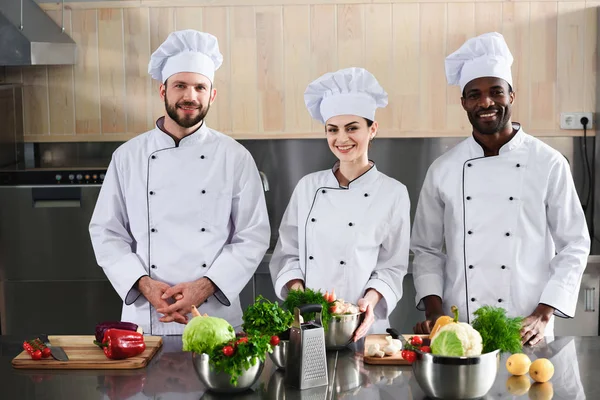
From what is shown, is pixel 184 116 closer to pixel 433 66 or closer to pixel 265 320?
pixel 265 320

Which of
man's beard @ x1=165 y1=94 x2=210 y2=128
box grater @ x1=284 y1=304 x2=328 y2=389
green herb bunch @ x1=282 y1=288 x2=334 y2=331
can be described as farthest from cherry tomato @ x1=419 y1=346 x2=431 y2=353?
man's beard @ x1=165 y1=94 x2=210 y2=128

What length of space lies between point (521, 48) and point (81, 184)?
2.15 m

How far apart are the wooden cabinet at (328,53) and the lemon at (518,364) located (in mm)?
2165

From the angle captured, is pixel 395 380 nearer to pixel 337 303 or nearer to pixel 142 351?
pixel 337 303

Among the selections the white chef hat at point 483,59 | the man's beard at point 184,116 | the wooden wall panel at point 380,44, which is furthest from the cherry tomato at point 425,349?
the wooden wall panel at point 380,44

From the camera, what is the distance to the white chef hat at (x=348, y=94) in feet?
8.16

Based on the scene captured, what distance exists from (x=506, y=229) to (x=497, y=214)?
5 centimetres

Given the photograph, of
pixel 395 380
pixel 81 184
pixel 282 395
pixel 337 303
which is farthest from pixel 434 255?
pixel 81 184

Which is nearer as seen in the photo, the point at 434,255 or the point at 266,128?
the point at 434,255

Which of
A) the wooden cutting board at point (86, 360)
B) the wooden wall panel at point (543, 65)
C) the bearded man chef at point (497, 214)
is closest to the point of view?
the wooden cutting board at point (86, 360)

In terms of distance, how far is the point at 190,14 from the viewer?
395 centimetres

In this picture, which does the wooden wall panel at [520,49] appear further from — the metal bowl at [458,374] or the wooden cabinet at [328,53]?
the metal bowl at [458,374]

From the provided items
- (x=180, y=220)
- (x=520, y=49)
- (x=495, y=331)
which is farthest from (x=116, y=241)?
(x=520, y=49)

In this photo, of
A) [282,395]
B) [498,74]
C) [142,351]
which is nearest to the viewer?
[282,395]
